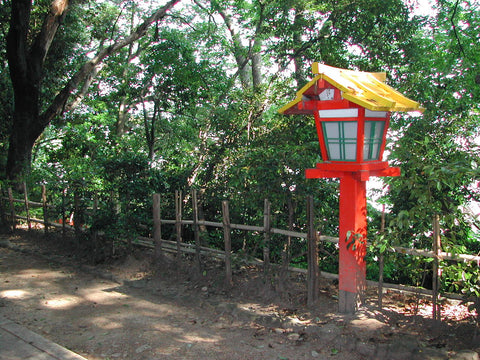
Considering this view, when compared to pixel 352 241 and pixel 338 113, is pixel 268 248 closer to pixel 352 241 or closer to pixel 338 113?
pixel 352 241

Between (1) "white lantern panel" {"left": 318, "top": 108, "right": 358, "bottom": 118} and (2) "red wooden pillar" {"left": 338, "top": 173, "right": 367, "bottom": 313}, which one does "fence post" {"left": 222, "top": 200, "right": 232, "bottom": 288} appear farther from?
(1) "white lantern panel" {"left": 318, "top": 108, "right": 358, "bottom": 118}

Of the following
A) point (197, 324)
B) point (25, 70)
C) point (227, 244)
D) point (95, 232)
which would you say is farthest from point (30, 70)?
point (197, 324)

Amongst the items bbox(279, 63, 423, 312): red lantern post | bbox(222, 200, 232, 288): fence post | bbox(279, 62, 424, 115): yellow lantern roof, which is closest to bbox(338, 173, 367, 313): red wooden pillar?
bbox(279, 63, 423, 312): red lantern post

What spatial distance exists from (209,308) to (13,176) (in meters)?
8.56

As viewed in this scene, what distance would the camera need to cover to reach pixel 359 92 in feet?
13.5

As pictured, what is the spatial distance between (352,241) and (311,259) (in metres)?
0.69

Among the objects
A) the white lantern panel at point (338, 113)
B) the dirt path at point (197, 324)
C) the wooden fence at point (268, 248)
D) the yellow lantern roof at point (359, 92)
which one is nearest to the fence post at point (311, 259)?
the wooden fence at point (268, 248)

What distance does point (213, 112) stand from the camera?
26.8 feet

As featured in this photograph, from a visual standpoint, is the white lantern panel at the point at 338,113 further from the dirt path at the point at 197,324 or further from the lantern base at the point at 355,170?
the dirt path at the point at 197,324

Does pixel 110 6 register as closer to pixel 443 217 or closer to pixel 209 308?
pixel 209 308

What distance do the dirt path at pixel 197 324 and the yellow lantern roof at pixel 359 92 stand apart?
2.26 metres

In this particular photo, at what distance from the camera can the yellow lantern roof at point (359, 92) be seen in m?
3.93

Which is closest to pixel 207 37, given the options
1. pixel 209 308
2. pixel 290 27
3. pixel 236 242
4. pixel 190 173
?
pixel 290 27

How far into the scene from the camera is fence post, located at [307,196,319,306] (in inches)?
196
